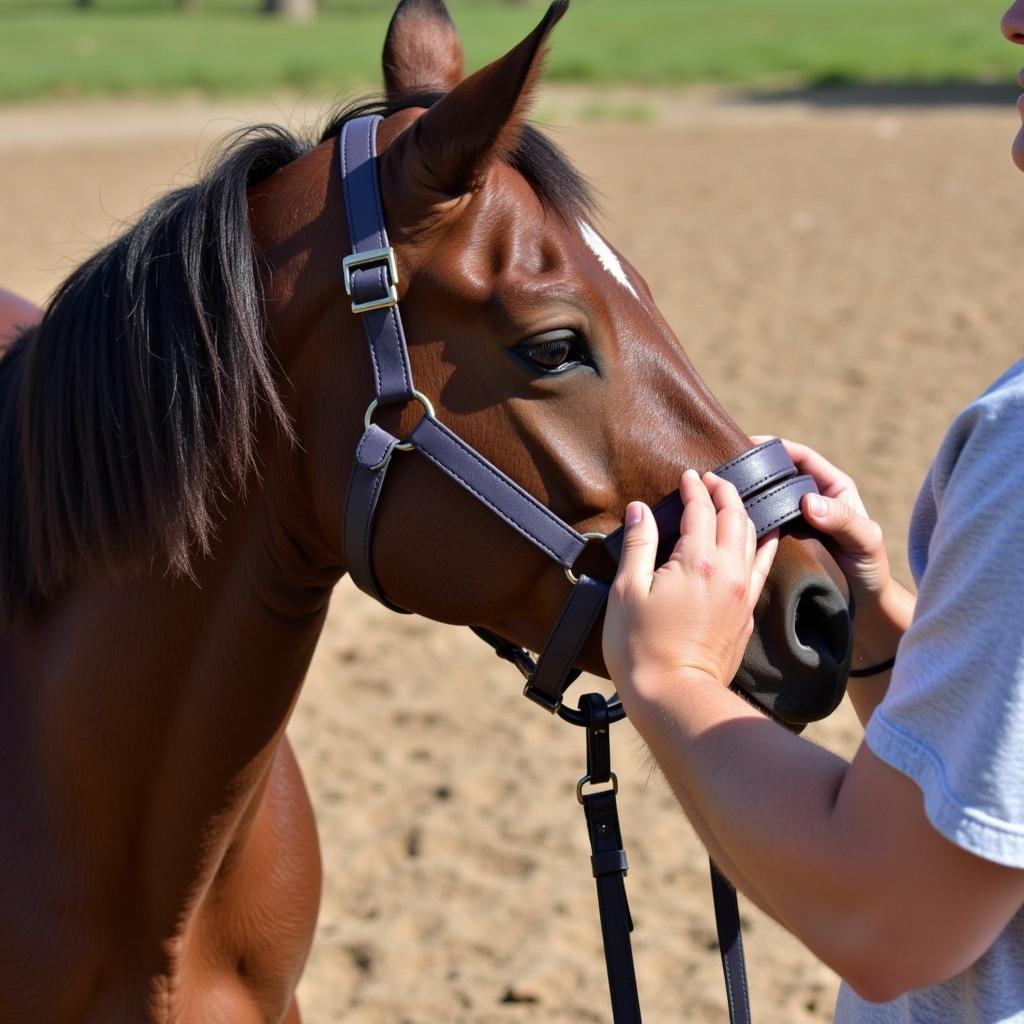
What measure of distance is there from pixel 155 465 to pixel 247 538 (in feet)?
0.60

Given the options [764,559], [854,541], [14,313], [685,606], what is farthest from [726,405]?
[685,606]

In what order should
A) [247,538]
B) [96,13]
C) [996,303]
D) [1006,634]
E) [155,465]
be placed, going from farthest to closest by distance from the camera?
[96,13] < [996,303] < [247,538] < [155,465] < [1006,634]

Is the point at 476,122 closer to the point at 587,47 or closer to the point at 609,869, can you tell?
the point at 609,869

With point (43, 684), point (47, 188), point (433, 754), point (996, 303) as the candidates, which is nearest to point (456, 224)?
point (43, 684)

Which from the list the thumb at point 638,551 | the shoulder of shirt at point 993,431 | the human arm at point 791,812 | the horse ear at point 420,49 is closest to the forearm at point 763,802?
the human arm at point 791,812

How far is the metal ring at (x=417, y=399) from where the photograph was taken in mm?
1677

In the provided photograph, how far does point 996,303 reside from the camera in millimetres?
8445

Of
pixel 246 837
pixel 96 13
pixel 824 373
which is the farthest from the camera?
pixel 96 13

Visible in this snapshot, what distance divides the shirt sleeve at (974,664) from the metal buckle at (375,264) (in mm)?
773

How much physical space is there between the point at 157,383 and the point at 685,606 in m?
0.77

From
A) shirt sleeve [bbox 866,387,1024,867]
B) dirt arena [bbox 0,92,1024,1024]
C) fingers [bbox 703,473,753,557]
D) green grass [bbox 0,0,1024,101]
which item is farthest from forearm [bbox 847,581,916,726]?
green grass [bbox 0,0,1024,101]

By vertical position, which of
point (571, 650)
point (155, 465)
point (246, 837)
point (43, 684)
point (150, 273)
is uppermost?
point (150, 273)

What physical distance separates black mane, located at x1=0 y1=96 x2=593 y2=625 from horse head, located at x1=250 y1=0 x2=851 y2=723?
62mm

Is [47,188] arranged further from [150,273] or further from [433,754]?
[150,273]
